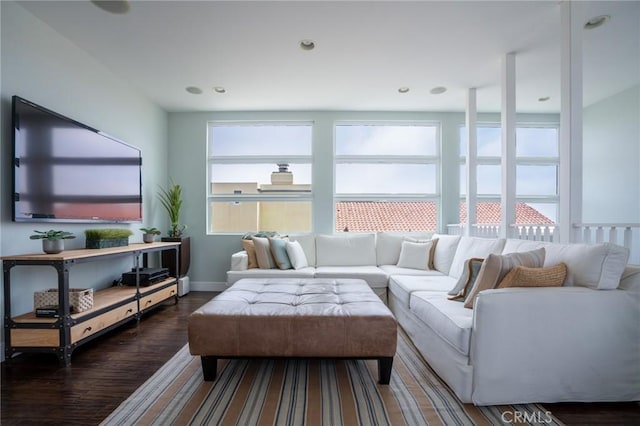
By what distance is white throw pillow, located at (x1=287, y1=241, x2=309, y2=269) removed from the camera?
11.6 feet

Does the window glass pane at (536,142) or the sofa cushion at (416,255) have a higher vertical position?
the window glass pane at (536,142)

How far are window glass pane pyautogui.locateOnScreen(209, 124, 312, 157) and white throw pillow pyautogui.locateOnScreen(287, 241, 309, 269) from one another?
1.52m

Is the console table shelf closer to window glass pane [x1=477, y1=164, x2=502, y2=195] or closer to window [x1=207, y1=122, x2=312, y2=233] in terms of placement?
window [x1=207, y1=122, x2=312, y2=233]

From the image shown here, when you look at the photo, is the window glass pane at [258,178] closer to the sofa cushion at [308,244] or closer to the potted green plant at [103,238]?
the sofa cushion at [308,244]

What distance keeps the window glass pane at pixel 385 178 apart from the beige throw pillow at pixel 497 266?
2677mm

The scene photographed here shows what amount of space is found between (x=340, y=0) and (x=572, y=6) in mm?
1690

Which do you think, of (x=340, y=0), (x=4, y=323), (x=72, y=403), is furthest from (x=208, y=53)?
(x=72, y=403)

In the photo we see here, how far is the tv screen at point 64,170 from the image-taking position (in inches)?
83.8

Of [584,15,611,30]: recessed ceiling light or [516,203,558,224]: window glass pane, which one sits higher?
[584,15,611,30]: recessed ceiling light

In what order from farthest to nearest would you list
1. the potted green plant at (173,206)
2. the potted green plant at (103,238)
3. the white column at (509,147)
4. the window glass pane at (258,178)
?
Answer: the window glass pane at (258,178) < the potted green plant at (173,206) < the white column at (509,147) < the potted green plant at (103,238)

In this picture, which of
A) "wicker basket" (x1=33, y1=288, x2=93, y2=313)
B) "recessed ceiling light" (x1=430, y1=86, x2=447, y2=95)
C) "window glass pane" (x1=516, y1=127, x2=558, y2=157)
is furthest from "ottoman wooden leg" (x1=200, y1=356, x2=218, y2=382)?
"window glass pane" (x1=516, y1=127, x2=558, y2=157)

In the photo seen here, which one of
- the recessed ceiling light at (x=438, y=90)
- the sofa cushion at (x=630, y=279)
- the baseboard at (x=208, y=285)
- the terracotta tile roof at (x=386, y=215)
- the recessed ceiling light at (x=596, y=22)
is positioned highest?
the recessed ceiling light at (x=596, y=22)

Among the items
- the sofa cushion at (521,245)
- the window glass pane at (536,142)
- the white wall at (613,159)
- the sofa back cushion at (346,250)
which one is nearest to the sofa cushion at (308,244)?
the sofa back cushion at (346,250)

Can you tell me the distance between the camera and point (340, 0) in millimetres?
2174
